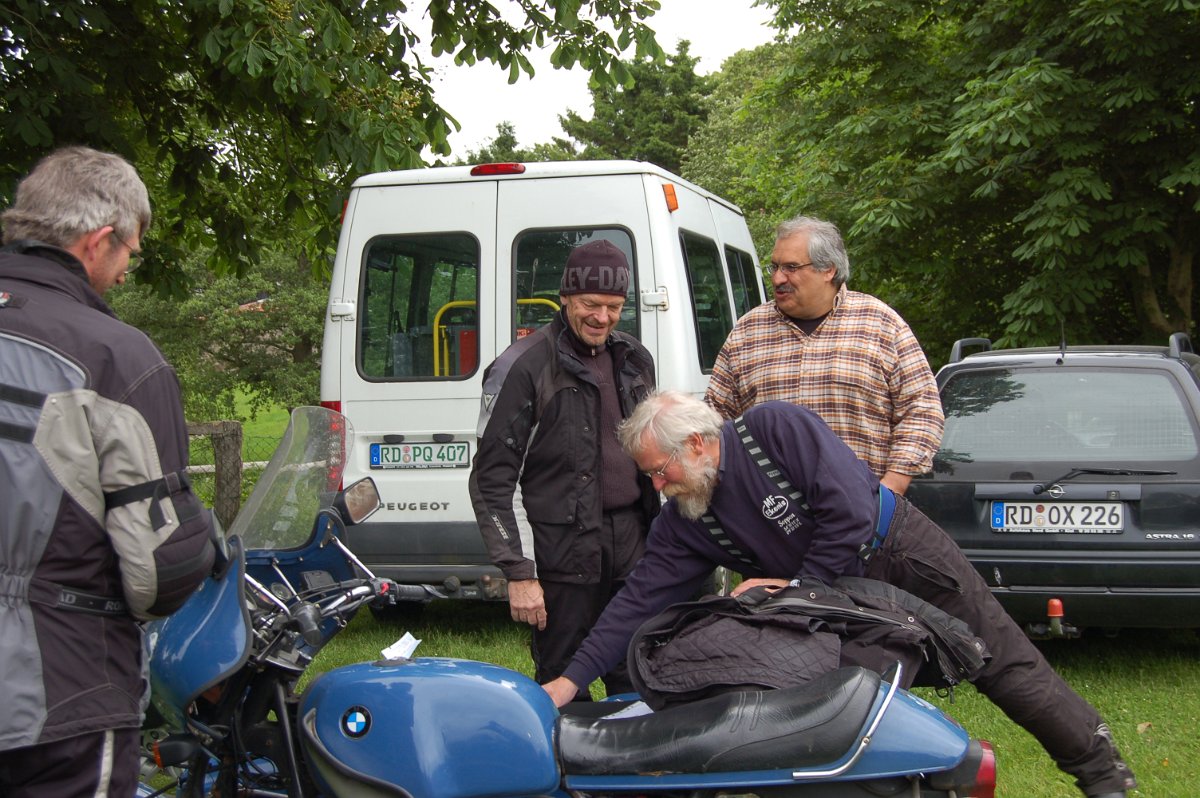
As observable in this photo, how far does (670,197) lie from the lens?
6.03 meters

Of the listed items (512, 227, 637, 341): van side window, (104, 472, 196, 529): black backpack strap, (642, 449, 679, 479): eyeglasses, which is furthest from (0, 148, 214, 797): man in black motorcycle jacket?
(512, 227, 637, 341): van side window

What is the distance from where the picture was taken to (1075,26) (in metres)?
9.73

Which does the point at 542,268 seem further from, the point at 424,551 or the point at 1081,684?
the point at 1081,684

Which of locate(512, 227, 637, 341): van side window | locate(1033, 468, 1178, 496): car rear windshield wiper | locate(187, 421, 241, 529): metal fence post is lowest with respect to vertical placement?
locate(1033, 468, 1178, 496): car rear windshield wiper

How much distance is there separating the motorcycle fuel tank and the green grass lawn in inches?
75.4

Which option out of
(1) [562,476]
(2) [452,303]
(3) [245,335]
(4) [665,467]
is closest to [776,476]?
(4) [665,467]

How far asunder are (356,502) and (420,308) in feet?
11.3

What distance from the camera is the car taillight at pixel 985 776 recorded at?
7.55 ft

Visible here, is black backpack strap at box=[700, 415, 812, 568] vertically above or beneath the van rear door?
beneath

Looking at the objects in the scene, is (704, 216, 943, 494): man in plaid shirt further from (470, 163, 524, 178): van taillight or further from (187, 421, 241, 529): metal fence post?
(187, 421, 241, 529): metal fence post

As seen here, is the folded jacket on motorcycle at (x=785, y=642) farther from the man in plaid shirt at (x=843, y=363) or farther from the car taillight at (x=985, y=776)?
the man in plaid shirt at (x=843, y=363)

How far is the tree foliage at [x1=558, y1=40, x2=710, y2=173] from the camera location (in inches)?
1838

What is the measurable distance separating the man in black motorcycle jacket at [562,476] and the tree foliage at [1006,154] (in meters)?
6.83

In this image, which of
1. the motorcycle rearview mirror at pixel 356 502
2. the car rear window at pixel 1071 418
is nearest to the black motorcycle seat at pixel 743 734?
the motorcycle rearview mirror at pixel 356 502
